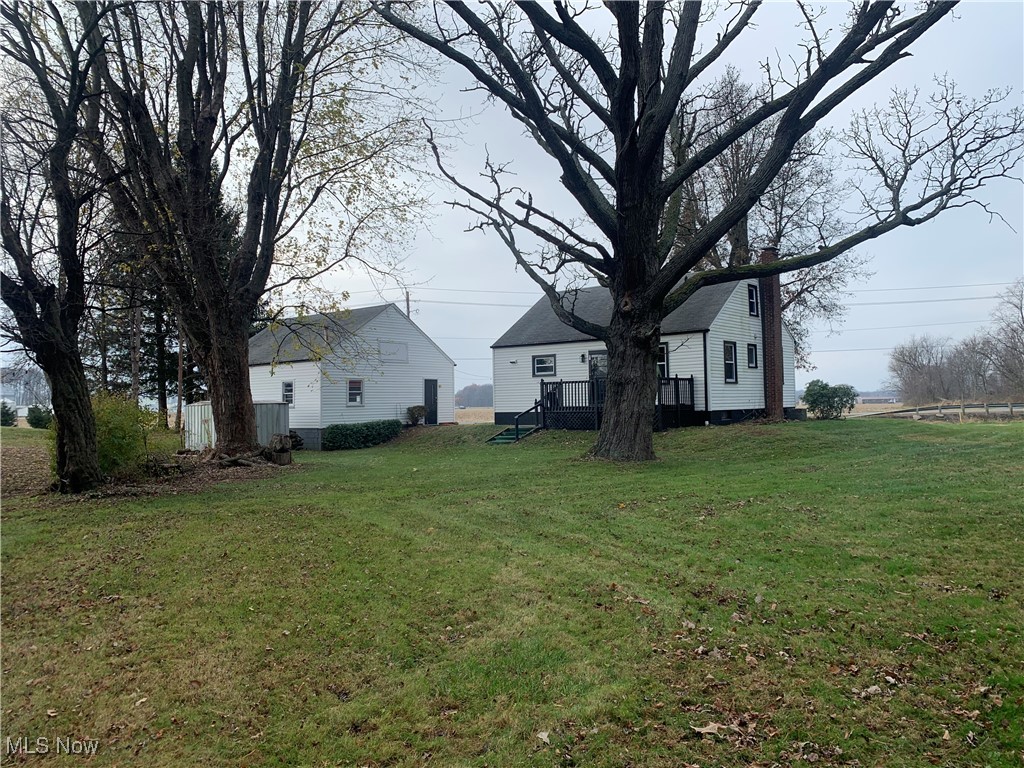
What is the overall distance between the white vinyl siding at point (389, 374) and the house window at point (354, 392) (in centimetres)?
15

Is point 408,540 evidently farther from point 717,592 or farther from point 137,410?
point 137,410

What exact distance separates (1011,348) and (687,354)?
121 feet

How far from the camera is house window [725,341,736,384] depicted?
2331 centimetres

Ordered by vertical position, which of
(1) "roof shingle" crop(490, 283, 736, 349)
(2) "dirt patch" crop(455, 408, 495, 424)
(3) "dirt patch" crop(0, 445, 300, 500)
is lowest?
(3) "dirt patch" crop(0, 445, 300, 500)

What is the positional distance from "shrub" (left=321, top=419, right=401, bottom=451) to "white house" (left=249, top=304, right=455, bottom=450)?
56cm

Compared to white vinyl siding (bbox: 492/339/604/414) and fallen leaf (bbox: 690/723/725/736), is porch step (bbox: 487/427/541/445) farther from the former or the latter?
fallen leaf (bbox: 690/723/725/736)

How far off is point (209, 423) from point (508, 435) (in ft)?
32.4

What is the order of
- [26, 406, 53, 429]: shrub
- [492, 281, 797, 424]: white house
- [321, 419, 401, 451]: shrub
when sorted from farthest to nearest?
[26, 406, 53, 429]: shrub
[321, 419, 401, 451]: shrub
[492, 281, 797, 424]: white house

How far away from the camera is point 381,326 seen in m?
27.5

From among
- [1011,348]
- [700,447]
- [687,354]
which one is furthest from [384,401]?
[1011,348]

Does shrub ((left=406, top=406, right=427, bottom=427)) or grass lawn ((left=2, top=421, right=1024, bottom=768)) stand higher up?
shrub ((left=406, top=406, right=427, bottom=427))

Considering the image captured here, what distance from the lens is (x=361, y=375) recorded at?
2681cm

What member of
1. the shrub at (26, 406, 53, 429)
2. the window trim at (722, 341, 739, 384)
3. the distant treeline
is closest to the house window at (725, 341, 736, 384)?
the window trim at (722, 341, 739, 384)

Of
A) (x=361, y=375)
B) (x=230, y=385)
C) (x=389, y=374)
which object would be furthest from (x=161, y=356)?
(x=230, y=385)
